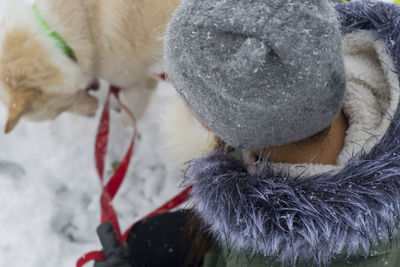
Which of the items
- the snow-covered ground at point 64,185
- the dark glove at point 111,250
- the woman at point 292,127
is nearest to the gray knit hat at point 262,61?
the woman at point 292,127

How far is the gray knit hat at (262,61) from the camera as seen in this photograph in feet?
1.56

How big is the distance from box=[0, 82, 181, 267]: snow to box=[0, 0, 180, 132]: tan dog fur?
36 centimetres

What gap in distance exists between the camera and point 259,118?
524mm

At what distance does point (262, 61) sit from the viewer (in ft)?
1.54

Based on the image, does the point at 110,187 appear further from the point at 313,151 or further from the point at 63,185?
the point at 313,151

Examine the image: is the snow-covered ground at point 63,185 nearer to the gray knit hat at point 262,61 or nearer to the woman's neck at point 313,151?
the woman's neck at point 313,151

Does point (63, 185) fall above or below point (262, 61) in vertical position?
below

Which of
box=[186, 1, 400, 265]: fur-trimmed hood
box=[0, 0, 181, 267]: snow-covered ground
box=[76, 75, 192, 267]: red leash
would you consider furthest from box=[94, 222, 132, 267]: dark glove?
box=[186, 1, 400, 265]: fur-trimmed hood

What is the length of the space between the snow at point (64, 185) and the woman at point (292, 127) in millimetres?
707

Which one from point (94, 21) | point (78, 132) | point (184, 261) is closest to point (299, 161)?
point (184, 261)

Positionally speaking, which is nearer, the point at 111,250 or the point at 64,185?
the point at 111,250

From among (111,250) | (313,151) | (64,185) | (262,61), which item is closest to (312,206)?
(313,151)

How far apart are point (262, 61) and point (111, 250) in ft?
2.33

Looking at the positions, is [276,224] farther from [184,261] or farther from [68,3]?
[68,3]
